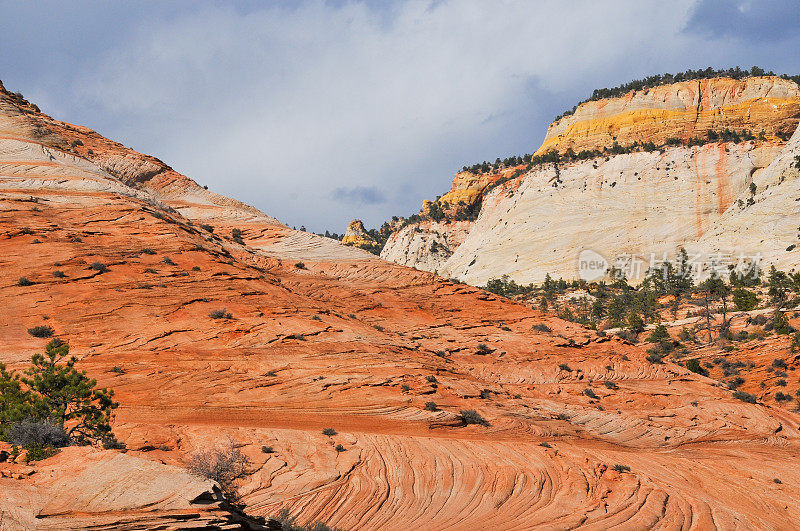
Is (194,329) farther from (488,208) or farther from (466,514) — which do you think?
(488,208)

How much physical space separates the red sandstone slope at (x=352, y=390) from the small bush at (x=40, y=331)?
11.4 inches

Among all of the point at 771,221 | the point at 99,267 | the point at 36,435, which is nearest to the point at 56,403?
the point at 36,435

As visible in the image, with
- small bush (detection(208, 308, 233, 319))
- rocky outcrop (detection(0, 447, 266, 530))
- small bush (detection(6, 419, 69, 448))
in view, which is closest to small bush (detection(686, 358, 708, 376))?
small bush (detection(208, 308, 233, 319))

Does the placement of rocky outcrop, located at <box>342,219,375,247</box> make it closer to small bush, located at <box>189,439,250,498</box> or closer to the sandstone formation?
the sandstone formation

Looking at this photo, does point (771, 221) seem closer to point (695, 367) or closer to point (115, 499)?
point (695, 367)

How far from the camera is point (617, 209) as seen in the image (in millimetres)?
104125

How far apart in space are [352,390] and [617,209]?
93.3 metres

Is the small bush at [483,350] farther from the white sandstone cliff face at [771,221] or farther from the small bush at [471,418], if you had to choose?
the white sandstone cliff face at [771,221]

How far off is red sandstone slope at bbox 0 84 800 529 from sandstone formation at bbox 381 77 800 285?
191ft

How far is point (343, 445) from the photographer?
57.2ft

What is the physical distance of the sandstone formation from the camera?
89250mm

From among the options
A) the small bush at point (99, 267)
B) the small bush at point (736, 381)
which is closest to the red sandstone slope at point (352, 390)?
the small bush at point (99, 267)

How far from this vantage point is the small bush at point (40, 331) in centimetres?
2178

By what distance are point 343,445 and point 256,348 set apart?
801 centimetres
